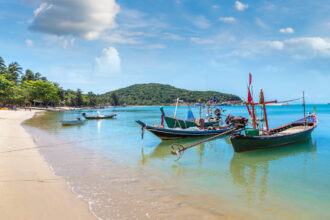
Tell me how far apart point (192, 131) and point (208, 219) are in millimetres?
13013

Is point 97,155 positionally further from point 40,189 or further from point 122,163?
point 40,189

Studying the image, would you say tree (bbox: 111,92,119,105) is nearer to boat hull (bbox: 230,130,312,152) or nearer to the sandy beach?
boat hull (bbox: 230,130,312,152)

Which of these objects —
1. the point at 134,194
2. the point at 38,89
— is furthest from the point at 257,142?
the point at 38,89

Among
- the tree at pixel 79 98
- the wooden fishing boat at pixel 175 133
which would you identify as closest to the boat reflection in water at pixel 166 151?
the wooden fishing boat at pixel 175 133

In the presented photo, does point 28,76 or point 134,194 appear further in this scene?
point 28,76

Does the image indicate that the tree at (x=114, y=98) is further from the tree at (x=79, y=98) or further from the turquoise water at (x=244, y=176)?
the turquoise water at (x=244, y=176)

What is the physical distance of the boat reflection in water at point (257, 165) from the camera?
324 inches

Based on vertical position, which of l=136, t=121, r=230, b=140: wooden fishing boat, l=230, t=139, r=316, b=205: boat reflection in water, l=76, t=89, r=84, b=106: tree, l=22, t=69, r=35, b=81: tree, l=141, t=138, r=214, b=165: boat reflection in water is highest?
l=22, t=69, r=35, b=81: tree

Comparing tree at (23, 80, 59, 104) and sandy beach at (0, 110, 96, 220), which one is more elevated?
tree at (23, 80, 59, 104)

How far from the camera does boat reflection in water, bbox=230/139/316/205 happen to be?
824 centimetres

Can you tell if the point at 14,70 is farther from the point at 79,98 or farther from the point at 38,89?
the point at 79,98

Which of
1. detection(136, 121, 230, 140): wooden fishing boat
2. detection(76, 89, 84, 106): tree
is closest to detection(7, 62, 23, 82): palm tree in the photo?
detection(76, 89, 84, 106): tree

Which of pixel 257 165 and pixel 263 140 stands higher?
pixel 263 140

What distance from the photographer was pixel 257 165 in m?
11.6
